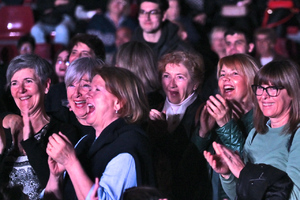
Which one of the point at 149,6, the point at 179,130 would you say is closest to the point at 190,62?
the point at 179,130

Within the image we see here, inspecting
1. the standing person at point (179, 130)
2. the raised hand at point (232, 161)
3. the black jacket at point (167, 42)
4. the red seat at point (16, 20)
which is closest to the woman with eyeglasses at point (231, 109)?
the standing person at point (179, 130)

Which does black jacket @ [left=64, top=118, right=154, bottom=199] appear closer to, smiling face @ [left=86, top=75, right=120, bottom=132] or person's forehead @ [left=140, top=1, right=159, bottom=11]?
smiling face @ [left=86, top=75, right=120, bottom=132]

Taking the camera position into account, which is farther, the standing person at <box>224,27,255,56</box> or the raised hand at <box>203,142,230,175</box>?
the standing person at <box>224,27,255,56</box>

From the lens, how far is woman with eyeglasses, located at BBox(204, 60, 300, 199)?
10.2 feet

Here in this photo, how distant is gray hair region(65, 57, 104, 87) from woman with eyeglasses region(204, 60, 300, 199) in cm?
116

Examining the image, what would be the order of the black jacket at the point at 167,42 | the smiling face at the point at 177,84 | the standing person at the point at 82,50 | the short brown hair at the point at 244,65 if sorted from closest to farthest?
the short brown hair at the point at 244,65
the smiling face at the point at 177,84
the standing person at the point at 82,50
the black jacket at the point at 167,42

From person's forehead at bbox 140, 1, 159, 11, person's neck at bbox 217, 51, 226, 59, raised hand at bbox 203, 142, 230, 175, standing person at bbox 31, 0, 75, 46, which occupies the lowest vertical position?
raised hand at bbox 203, 142, 230, 175

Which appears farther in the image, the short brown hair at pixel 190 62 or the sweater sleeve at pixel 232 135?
the short brown hair at pixel 190 62

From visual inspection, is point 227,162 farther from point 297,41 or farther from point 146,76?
point 297,41

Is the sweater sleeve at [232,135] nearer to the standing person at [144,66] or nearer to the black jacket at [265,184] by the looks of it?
the black jacket at [265,184]

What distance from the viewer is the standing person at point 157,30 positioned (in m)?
6.14

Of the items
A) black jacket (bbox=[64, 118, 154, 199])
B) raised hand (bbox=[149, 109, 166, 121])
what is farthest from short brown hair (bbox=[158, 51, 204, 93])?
black jacket (bbox=[64, 118, 154, 199])

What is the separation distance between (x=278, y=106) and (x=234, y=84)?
79 centimetres

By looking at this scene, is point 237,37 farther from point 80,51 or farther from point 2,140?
point 2,140
